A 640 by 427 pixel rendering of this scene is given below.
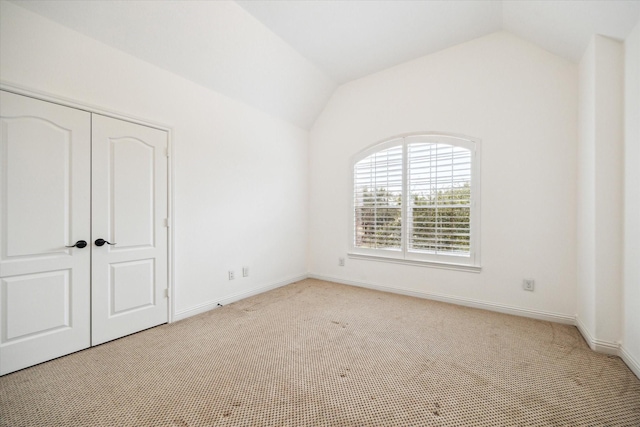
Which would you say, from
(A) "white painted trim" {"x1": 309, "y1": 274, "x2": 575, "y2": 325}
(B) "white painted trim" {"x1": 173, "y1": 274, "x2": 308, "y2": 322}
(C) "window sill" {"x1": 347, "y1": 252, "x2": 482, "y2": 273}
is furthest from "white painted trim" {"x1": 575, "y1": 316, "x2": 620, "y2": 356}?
(B) "white painted trim" {"x1": 173, "y1": 274, "x2": 308, "y2": 322}

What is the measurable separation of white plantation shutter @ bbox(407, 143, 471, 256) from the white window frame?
0.05 metres

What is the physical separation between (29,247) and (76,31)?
5.93 ft

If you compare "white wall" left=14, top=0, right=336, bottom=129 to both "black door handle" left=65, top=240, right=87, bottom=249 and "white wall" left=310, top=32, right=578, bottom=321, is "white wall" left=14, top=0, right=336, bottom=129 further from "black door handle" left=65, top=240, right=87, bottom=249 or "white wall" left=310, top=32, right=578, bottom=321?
"black door handle" left=65, top=240, right=87, bottom=249

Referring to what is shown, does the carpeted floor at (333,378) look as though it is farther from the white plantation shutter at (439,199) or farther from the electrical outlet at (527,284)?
the white plantation shutter at (439,199)

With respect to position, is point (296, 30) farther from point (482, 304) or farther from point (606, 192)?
point (482, 304)

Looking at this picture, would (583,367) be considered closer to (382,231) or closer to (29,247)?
(382,231)

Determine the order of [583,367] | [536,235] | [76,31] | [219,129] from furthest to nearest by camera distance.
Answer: [219,129], [536,235], [76,31], [583,367]

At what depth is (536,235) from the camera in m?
3.06

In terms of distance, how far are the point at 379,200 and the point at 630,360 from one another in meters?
2.88

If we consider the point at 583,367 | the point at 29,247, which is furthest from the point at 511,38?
the point at 29,247

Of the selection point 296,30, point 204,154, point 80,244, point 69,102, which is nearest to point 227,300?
point 80,244

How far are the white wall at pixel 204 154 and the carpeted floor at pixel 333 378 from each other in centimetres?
93

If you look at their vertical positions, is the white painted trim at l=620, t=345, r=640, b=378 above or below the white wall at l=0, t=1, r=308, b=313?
below

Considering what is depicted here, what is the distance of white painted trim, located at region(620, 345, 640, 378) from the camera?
6.47 feet
